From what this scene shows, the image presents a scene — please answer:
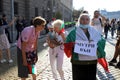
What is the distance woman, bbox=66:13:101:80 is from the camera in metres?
4.64

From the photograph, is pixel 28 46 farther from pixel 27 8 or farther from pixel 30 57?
pixel 27 8

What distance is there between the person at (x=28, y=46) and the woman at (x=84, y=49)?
3.56 ft

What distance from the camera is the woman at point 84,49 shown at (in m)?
4.64

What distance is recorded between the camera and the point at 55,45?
21.3 ft

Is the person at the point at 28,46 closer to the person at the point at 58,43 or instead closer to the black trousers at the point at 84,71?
the person at the point at 58,43

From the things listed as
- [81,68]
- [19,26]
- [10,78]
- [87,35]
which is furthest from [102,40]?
[19,26]

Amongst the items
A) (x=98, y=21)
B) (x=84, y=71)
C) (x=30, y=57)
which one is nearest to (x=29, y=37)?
(x=30, y=57)

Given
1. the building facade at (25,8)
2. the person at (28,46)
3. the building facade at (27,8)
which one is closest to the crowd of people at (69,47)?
the person at (28,46)

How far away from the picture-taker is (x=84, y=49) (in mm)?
4652

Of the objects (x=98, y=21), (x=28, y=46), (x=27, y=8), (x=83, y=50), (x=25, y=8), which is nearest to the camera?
(x=83, y=50)

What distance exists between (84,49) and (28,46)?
146cm

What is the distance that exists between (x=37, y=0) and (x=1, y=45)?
27.7 meters

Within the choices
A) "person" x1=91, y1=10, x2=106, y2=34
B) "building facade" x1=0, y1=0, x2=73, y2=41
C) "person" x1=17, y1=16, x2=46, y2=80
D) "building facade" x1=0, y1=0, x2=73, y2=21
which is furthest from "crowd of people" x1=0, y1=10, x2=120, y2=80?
"building facade" x1=0, y1=0, x2=73, y2=21

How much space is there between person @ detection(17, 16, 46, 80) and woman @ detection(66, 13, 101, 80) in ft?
3.56
